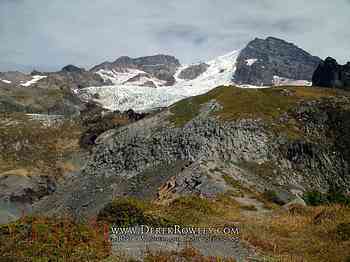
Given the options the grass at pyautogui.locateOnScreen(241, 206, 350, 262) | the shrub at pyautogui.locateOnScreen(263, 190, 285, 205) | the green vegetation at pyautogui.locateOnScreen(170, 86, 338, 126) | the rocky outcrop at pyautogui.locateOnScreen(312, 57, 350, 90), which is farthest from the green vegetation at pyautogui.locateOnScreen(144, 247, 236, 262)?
the rocky outcrop at pyautogui.locateOnScreen(312, 57, 350, 90)

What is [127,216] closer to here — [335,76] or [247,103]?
[247,103]

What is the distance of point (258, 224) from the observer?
26.9 metres

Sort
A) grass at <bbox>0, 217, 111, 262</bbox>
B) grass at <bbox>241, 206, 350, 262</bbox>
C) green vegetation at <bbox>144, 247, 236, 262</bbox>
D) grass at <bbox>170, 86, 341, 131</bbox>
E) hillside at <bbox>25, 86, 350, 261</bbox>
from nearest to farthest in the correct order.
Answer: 1. grass at <bbox>0, 217, 111, 262</bbox>
2. green vegetation at <bbox>144, 247, 236, 262</bbox>
3. grass at <bbox>241, 206, 350, 262</bbox>
4. hillside at <bbox>25, 86, 350, 261</bbox>
5. grass at <bbox>170, 86, 341, 131</bbox>

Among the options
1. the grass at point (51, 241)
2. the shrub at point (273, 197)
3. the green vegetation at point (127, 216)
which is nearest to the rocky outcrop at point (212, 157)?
the shrub at point (273, 197)

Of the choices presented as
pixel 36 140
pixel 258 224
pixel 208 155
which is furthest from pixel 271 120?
pixel 36 140

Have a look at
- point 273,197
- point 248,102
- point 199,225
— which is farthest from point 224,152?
point 199,225

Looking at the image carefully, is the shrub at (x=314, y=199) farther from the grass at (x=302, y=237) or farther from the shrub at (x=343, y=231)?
the shrub at (x=343, y=231)

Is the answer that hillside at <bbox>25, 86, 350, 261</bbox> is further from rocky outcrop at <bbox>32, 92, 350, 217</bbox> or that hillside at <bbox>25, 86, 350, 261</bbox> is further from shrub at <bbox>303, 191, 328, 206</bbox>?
shrub at <bbox>303, 191, 328, 206</bbox>

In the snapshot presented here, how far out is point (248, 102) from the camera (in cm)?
7794

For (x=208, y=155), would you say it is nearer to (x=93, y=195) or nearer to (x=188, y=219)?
(x=93, y=195)

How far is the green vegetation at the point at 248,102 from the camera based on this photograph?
7350cm

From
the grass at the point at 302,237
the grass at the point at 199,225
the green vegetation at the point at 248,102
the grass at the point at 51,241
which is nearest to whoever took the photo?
the grass at the point at 51,241

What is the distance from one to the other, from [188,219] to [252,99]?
5475 centimetres

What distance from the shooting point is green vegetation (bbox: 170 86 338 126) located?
73.5 meters
